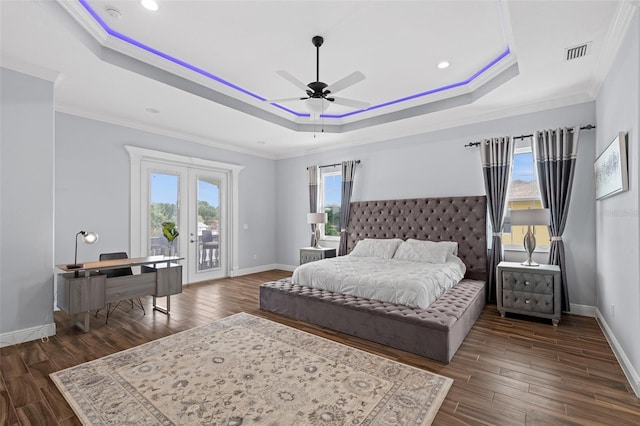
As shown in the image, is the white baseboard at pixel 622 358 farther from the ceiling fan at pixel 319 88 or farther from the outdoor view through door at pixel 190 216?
the outdoor view through door at pixel 190 216

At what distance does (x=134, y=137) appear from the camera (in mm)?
4984

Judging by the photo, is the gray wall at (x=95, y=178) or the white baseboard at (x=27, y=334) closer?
the white baseboard at (x=27, y=334)

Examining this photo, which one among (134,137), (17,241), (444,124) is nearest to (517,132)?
(444,124)

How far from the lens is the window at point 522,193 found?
4238 mm

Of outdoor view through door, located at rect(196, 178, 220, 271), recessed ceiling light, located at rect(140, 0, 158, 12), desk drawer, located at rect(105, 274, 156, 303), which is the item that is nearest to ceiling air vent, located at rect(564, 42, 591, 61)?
recessed ceiling light, located at rect(140, 0, 158, 12)

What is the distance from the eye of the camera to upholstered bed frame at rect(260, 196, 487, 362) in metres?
2.78

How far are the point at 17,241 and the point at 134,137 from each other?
2.44 m

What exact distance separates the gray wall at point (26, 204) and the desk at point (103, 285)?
224mm

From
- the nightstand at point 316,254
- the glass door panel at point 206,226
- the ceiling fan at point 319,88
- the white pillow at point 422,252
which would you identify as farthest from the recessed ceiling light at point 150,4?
the nightstand at point 316,254

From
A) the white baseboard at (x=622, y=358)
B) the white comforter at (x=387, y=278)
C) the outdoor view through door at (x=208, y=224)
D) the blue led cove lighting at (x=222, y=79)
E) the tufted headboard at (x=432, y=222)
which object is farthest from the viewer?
the outdoor view through door at (x=208, y=224)

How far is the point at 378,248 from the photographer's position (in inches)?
196

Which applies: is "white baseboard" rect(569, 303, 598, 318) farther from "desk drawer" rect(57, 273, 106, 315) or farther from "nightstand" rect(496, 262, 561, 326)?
"desk drawer" rect(57, 273, 106, 315)

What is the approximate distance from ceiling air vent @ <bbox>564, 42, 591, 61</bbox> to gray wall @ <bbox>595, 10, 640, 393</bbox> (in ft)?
0.81

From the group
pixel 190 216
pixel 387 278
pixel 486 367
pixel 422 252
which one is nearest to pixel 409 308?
pixel 387 278
